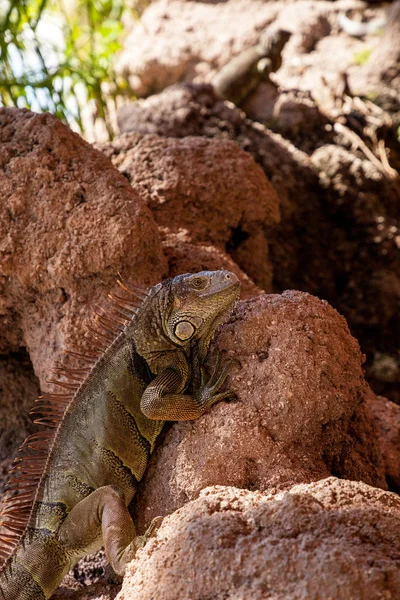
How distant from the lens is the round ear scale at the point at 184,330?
273 centimetres

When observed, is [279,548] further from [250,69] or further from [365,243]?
[250,69]

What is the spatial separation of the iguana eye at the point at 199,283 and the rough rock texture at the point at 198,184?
122 centimetres

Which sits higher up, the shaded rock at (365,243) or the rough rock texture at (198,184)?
the rough rock texture at (198,184)

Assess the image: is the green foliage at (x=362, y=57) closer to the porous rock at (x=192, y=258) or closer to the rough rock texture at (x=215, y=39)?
the rough rock texture at (x=215, y=39)

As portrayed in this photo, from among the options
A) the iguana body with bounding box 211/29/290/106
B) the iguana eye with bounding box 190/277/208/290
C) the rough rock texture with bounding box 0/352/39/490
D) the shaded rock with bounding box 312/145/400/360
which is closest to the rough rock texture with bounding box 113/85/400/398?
the shaded rock with bounding box 312/145/400/360

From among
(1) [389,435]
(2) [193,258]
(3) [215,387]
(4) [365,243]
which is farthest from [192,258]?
(4) [365,243]

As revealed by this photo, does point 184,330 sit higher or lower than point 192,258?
lower

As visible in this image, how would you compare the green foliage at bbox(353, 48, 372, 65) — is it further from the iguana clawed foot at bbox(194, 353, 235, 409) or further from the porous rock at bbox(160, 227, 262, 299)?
the iguana clawed foot at bbox(194, 353, 235, 409)

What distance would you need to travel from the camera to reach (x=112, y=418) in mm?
2779

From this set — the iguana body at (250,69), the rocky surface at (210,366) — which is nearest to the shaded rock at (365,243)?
the rocky surface at (210,366)

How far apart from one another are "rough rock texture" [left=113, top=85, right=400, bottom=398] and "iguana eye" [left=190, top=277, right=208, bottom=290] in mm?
3497

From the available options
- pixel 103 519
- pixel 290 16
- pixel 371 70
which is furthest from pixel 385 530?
pixel 290 16

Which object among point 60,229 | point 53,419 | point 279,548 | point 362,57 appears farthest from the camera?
point 362,57

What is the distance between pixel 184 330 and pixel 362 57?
260 inches
